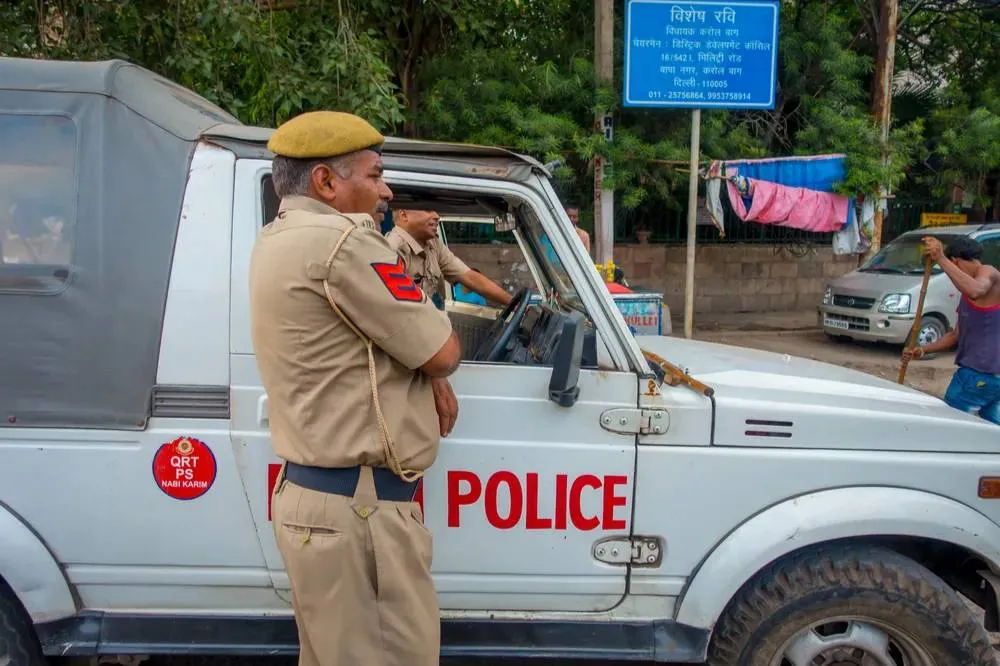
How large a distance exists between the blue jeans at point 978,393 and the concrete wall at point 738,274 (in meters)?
7.03

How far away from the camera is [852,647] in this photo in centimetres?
249

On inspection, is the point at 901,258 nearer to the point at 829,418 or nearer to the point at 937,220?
the point at 937,220

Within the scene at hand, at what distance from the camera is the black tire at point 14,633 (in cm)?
235

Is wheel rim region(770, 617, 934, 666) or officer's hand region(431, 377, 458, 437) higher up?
officer's hand region(431, 377, 458, 437)

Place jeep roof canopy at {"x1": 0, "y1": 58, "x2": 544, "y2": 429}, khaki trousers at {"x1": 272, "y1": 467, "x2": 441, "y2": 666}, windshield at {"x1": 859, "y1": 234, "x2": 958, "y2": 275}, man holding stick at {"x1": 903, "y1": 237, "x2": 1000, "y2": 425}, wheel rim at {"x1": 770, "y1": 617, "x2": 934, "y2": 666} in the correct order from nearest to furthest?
khaki trousers at {"x1": 272, "y1": 467, "x2": 441, "y2": 666}, jeep roof canopy at {"x1": 0, "y1": 58, "x2": 544, "y2": 429}, wheel rim at {"x1": 770, "y1": 617, "x2": 934, "y2": 666}, man holding stick at {"x1": 903, "y1": 237, "x2": 1000, "y2": 425}, windshield at {"x1": 859, "y1": 234, "x2": 958, "y2": 275}

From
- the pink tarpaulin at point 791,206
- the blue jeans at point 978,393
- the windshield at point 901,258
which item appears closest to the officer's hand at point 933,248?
the blue jeans at point 978,393

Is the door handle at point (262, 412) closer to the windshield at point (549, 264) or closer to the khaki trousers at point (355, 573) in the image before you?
the khaki trousers at point (355, 573)

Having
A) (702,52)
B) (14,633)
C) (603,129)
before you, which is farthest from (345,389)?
(603,129)

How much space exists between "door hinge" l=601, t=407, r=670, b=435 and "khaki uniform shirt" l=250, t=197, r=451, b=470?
2.31 ft

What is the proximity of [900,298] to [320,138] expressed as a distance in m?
9.30

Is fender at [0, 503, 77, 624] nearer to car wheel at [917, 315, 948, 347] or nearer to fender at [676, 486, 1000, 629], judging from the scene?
fender at [676, 486, 1000, 629]

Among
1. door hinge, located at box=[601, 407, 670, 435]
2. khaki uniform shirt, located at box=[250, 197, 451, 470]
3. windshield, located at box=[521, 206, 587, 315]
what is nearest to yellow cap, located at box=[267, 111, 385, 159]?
khaki uniform shirt, located at box=[250, 197, 451, 470]

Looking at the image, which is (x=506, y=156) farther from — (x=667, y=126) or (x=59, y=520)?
(x=667, y=126)

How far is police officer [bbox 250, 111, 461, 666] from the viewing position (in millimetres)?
1786
